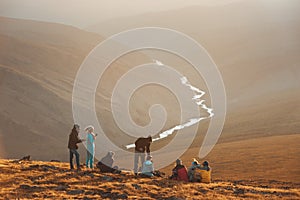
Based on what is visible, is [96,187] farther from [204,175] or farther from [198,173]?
[204,175]

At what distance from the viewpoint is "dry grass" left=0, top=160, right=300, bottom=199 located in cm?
1833

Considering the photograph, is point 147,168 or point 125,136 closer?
point 147,168

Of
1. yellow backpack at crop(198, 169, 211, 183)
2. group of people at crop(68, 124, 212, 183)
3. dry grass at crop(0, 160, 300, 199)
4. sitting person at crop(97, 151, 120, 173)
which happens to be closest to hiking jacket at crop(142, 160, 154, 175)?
group of people at crop(68, 124, 212, 183)

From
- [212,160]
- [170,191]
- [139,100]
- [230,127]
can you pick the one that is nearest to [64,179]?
[170,191]

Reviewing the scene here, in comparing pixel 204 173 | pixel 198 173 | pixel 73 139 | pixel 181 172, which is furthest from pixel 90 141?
pixel 204 173

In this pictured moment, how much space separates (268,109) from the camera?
315 feet

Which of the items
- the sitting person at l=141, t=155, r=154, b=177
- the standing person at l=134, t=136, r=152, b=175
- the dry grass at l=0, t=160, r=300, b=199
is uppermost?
the standing person at l=134, t=136, r=152, b=175

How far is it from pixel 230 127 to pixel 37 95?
46.6 metres

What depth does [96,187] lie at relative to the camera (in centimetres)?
1980

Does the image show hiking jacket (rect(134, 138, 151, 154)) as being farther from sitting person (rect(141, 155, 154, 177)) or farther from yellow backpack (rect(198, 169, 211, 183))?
yellow backpack (rect(198, 169, 211, 183))

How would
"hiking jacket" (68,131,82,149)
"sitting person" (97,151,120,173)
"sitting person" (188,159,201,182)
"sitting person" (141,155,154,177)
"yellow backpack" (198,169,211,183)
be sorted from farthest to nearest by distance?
1. "sitting person" (97,151,120,173)
2. "sitting person" (141,155,154,177)
3. "yellow backpack" (198,169,211,183)
4. "sitting person" (188,159,201,182)
5. "hiking jacket" (68,131,82,149)

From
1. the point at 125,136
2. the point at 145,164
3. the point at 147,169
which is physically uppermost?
the point at 125,136

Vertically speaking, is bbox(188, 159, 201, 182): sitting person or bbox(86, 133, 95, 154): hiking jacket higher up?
bbox(86, 133, 95, 154): hiking jacket

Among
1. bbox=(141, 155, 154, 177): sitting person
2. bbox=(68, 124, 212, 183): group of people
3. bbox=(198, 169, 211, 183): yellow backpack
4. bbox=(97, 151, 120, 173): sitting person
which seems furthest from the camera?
bbox=(97, 151, 120, 173): sitting person
